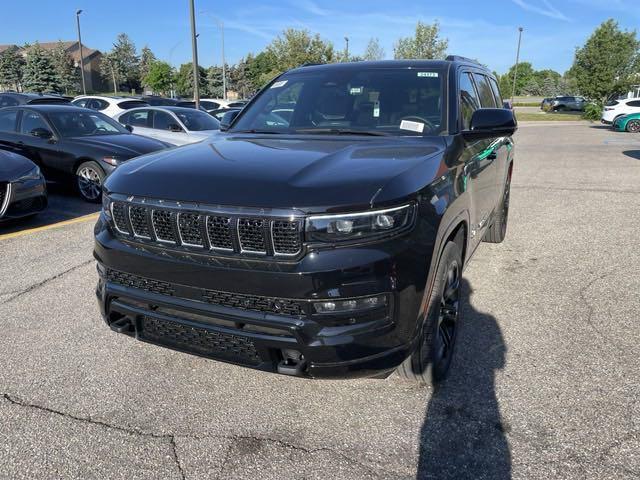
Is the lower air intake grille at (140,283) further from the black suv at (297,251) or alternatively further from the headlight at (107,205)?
the headlight at (107,205)

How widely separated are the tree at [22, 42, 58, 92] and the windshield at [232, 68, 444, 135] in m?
62.3

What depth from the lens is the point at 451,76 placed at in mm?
3605

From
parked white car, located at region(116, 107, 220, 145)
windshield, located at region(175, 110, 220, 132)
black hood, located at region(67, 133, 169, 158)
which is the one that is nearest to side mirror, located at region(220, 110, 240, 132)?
black hood, located at region(67, 133, 169, 158)

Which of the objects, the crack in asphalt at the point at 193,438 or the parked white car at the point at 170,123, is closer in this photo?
the crack in asphalt at the point at 193,438

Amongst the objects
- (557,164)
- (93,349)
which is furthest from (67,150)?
(557,164)

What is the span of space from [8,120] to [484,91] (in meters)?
8.14

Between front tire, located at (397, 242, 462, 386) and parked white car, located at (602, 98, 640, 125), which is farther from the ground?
parked white car, located at (602, 98, 640, 125)

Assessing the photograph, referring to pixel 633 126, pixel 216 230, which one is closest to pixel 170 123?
pixel 216 230

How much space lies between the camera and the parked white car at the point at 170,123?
11.2m

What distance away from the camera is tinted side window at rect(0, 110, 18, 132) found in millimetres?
8727

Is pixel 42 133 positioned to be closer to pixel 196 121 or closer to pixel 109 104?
pixel 196 121

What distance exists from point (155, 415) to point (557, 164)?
13.1 metres

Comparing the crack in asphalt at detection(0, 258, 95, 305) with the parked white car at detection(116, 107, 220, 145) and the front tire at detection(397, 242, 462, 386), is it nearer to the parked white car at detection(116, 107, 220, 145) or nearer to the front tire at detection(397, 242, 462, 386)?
the front tire at detection(397, 242, 462, 386)

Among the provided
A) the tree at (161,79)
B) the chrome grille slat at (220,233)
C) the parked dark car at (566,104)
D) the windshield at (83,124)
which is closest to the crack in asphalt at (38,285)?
the chrome grille slat at (220,233)
